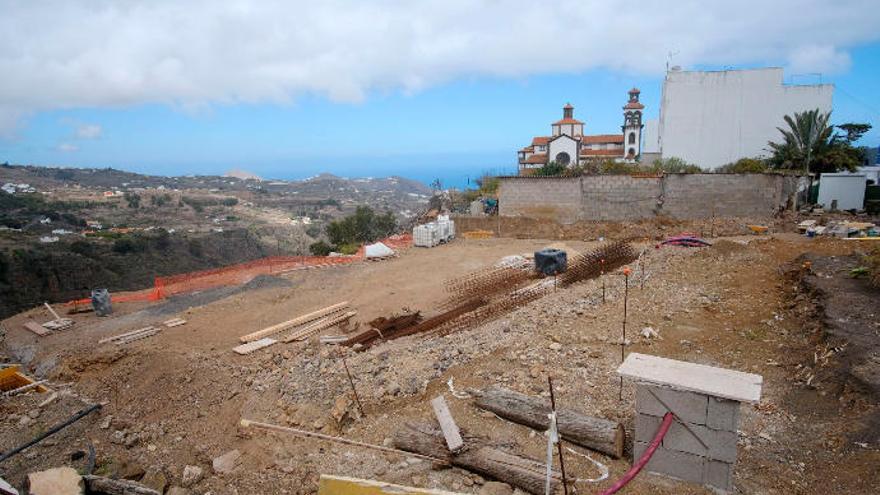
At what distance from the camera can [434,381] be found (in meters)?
7.18

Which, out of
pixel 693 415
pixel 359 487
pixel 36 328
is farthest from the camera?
pixel 36 328

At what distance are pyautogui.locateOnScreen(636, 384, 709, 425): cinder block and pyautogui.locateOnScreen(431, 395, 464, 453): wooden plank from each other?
1789 millimetres

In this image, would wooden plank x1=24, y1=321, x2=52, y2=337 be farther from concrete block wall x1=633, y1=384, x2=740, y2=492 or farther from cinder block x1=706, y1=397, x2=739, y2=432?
cinder block x1=706, y1=397, x2=739, y2=432

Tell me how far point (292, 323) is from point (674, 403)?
1011 centimetres

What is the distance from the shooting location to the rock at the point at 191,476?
6.28m

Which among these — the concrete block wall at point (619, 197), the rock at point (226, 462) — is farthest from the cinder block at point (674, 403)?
the concrete block wall at point (619, 197)

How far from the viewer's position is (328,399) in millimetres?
7777

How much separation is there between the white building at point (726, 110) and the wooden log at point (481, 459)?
4155cm

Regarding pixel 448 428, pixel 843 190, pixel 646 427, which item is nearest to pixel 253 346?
pixel 448 428

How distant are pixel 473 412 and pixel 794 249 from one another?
1373 cm

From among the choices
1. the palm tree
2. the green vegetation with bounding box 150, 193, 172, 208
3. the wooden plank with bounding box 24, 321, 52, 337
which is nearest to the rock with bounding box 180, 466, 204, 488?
the wooden plank with bounding box 24, 321, 52, 337

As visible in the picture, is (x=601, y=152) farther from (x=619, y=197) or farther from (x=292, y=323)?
(x=292, y=323)

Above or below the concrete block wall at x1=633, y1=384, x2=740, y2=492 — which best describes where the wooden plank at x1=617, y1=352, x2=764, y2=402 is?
above

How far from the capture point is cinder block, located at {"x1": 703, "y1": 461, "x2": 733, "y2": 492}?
4242mm
